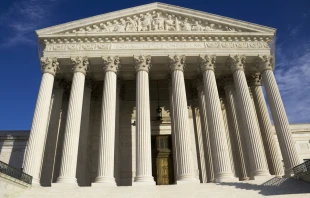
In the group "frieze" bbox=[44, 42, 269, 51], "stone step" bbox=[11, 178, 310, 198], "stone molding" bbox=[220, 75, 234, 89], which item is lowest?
"stone step" bbox=[11, 178, 310, 198]

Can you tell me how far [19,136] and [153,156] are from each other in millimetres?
15552

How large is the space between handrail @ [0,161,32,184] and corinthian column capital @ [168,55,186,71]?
14181 millimetres

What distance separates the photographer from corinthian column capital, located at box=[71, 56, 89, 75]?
2336 centimetres

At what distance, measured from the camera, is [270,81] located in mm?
23250

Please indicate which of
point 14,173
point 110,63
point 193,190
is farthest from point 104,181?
point 110,63

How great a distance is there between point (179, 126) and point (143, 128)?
2.82m

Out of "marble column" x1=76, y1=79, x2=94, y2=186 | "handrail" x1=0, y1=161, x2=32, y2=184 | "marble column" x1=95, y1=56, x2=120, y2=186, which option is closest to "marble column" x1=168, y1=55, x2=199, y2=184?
"marble column" x1=95, y1=56, x2=120, y2=186

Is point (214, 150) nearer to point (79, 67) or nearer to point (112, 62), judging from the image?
point (112, 62)

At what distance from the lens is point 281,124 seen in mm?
21359

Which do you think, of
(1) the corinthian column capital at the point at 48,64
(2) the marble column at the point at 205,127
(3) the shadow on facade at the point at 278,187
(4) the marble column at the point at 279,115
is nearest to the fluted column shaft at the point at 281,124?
(4) the marble column at the point at 279,115

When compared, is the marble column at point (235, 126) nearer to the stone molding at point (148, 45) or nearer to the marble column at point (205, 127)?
the marble column at point (205, 127)

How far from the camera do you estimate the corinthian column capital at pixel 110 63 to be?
23.4 m

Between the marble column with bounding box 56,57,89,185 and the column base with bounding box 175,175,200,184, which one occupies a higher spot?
the marble column with bounding box 56,57,89,185

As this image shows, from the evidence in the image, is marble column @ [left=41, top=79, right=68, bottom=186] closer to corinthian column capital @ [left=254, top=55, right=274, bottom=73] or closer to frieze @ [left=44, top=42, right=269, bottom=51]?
frieze @ [left=44, top=42, right=269, bottom=51]
